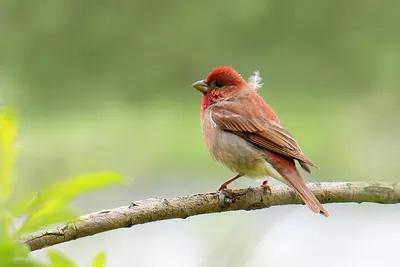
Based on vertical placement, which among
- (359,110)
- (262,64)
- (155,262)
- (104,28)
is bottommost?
(155,262)

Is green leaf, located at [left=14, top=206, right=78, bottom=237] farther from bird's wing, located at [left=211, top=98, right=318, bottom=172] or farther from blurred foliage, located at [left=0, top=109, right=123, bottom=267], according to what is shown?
bird's wing, located at [left=211, top=98, right=318, bottom=172]

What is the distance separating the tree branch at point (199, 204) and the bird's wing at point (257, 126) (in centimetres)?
37

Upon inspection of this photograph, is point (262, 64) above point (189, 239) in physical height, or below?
above

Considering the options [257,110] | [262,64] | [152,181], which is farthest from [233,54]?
[257,110]

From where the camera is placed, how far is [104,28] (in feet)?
34.5

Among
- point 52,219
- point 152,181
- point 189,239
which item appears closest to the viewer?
point 52,219

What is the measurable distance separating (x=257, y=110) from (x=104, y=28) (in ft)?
23.6

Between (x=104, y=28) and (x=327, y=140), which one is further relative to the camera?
(x=104, y=28)

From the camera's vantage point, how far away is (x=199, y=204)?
252 centimetres

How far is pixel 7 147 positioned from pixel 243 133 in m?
2.44

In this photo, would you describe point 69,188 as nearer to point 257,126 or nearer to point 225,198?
point 225,198

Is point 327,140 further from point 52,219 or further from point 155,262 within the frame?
point 52,219

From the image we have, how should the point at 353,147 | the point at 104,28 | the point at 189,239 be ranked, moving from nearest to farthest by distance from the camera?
the point at 189,239 < the point at 353,147 < the point at 104,28

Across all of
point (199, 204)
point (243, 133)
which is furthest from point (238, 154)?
point (199, 204)
